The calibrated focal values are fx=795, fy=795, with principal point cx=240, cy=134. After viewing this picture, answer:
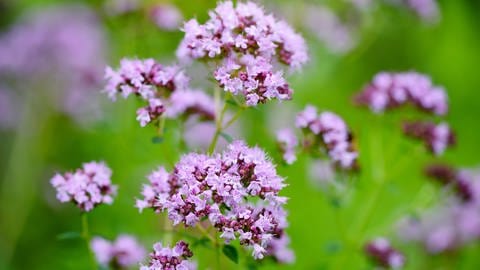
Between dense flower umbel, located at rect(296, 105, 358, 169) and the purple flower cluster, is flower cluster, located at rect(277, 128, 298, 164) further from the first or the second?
the purple flower cluster

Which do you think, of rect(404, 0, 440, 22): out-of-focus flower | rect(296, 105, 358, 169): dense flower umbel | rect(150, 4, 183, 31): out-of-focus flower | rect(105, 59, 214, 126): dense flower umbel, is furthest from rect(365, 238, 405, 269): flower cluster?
rect(404, 0, 440, 22): out-of-focus flower

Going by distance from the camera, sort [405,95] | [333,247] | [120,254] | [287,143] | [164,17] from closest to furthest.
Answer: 1. [287,143]
2. [120,254]
3. [333,247]
4. [405,95]
5. [164,17]

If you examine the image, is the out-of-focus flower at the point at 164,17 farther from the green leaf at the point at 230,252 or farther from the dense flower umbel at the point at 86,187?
the green leaf at the point at 230,252

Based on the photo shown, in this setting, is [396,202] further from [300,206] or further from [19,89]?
[19,89]

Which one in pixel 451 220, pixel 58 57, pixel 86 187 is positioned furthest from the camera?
pixel 58 57

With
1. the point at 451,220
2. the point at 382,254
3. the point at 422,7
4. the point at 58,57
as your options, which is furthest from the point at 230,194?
the point at 58,57

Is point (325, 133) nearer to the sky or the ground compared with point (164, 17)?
nearer to the ground

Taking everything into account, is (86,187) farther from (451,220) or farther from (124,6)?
(451,220)
